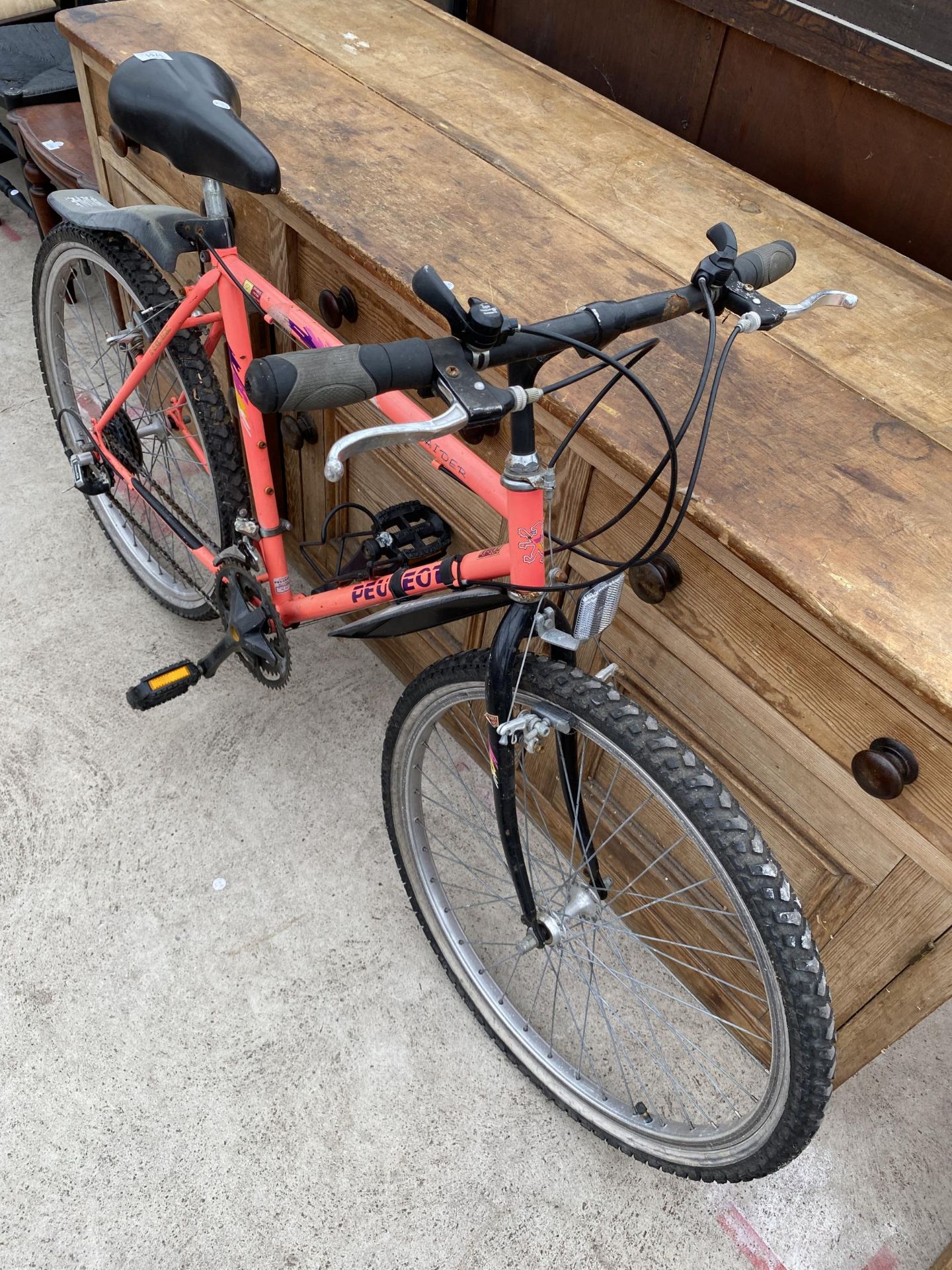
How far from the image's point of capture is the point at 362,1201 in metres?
1.54

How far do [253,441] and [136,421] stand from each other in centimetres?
62

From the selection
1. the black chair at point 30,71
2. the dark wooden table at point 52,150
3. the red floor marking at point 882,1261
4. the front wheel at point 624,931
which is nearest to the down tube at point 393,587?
the front wheel at point 624,931

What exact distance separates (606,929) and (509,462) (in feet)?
3.63

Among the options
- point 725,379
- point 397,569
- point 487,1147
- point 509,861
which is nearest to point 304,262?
point 397,569

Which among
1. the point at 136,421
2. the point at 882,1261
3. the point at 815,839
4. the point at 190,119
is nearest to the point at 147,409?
the point at 136,421

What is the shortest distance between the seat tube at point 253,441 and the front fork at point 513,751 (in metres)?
0.60

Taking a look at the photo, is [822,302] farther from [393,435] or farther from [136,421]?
[136,421]

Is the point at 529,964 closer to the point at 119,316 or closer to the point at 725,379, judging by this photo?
the point at 725,379

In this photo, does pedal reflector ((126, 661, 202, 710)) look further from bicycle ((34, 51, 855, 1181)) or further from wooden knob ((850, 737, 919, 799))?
wooden knob ((850, 737, 919, 799))

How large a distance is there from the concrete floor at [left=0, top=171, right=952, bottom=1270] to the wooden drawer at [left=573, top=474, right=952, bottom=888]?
0.73 metres

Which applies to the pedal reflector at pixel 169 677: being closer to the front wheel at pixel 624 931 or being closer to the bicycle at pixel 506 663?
the bicycle at pixel 506 663

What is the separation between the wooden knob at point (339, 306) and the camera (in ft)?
5.45

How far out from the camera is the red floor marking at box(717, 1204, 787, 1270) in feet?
5.00

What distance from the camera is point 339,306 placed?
168 centimetres
